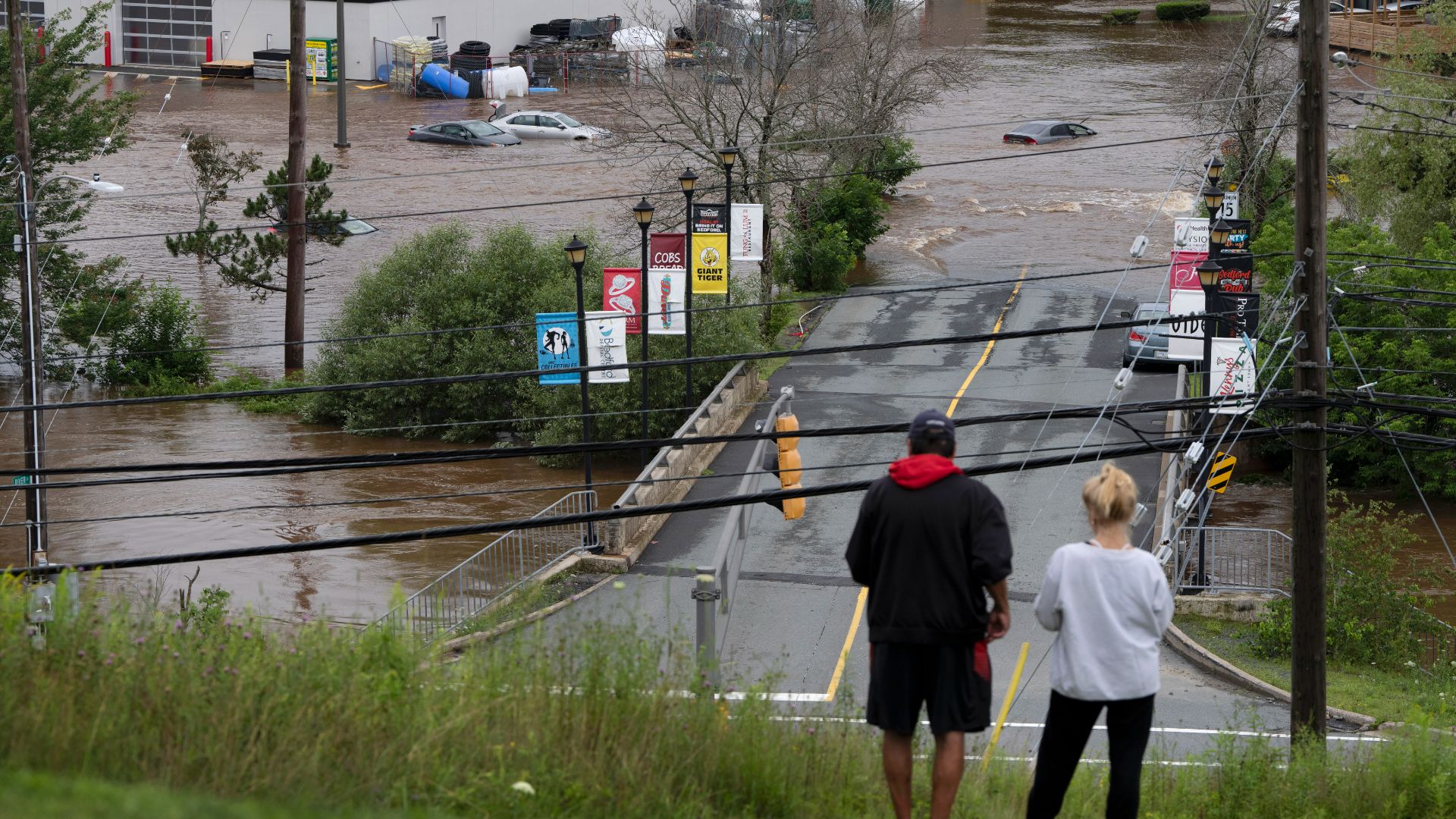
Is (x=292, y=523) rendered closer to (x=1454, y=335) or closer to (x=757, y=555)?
(x=757, y=555)

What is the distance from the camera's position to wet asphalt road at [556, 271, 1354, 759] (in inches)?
689

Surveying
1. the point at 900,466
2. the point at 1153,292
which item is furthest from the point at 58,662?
the point at 1153,292

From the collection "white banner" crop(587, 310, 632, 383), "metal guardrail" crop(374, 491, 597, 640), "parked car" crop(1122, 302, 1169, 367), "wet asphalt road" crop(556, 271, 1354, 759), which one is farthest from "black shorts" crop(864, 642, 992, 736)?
"parked car" crop(1122, 302, 1169, 367)

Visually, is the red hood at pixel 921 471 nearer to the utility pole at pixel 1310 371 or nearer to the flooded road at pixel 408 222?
the flooded road at pixel 408 222

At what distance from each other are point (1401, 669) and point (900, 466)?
15.8 m

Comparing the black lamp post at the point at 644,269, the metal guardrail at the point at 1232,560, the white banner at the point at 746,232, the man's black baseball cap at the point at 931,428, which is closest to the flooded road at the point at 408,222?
the man's black baseball cap at the point at 931,428

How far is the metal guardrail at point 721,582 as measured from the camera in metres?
8.51

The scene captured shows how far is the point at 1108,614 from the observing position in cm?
571

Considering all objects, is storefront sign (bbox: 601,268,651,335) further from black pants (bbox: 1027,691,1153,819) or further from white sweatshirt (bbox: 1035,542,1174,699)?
white sweatshirt (bbox: 1035,542,1174,699)

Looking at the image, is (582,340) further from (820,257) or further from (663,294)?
(820,257)

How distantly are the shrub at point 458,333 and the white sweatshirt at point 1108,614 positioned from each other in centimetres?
2552

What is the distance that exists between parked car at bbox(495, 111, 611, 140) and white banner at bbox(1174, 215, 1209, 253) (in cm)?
3692

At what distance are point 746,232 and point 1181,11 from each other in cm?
7298

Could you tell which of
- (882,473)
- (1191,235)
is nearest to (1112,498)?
(1191,235)
